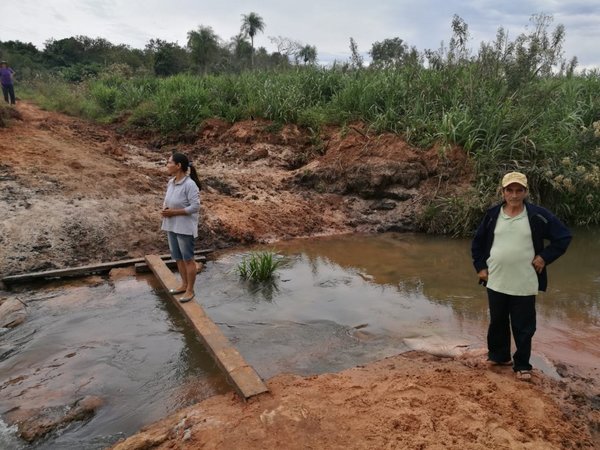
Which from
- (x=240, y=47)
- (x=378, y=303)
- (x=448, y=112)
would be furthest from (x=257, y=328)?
(x=240, y=47)

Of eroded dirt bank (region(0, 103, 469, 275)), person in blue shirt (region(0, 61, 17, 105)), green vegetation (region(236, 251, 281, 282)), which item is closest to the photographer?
green vegetation (region(236, 251, 281, 282))

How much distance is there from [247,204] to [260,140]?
311cm

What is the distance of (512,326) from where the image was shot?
3658mm

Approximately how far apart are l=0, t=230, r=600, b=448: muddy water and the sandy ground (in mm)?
381

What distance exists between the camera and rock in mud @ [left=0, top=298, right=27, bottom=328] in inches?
190

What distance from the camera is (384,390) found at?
3418 mm

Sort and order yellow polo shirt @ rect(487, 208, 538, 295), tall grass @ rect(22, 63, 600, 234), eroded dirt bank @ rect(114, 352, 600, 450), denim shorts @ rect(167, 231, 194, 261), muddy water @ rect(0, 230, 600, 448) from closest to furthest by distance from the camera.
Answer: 1. eroded dirt bank @ rect(114, 352, 600, 450)
2. yellow polo shirt @ rect(487, 208, 538, 295)
3. muddy water @ rect(0, 230, 600, 448)
4. denim shorts @ rect(167, 231, 194, 261)
5. tall grass @ rect(22, 63, 600, 234)

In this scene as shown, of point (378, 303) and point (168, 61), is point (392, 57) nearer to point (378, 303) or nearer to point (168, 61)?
point (378, 303)

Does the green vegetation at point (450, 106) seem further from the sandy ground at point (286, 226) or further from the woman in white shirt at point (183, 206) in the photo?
the woman in white shirt at point (183, 206)

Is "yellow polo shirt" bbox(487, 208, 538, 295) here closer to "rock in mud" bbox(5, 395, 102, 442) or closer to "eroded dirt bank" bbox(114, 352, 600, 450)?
"eroded dirt bank" bbox(114, 352, 600, 450)

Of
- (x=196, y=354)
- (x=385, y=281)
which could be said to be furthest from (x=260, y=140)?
(x=196, y=354)

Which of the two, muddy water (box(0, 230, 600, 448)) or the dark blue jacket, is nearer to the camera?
the dark blue jacket

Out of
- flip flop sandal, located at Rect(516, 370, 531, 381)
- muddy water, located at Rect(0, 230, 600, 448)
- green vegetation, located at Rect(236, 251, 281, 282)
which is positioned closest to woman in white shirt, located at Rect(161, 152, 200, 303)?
muddy water, located at Rect(0, 230, 600, 448)

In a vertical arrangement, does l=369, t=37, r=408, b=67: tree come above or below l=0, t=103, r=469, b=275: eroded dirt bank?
above
